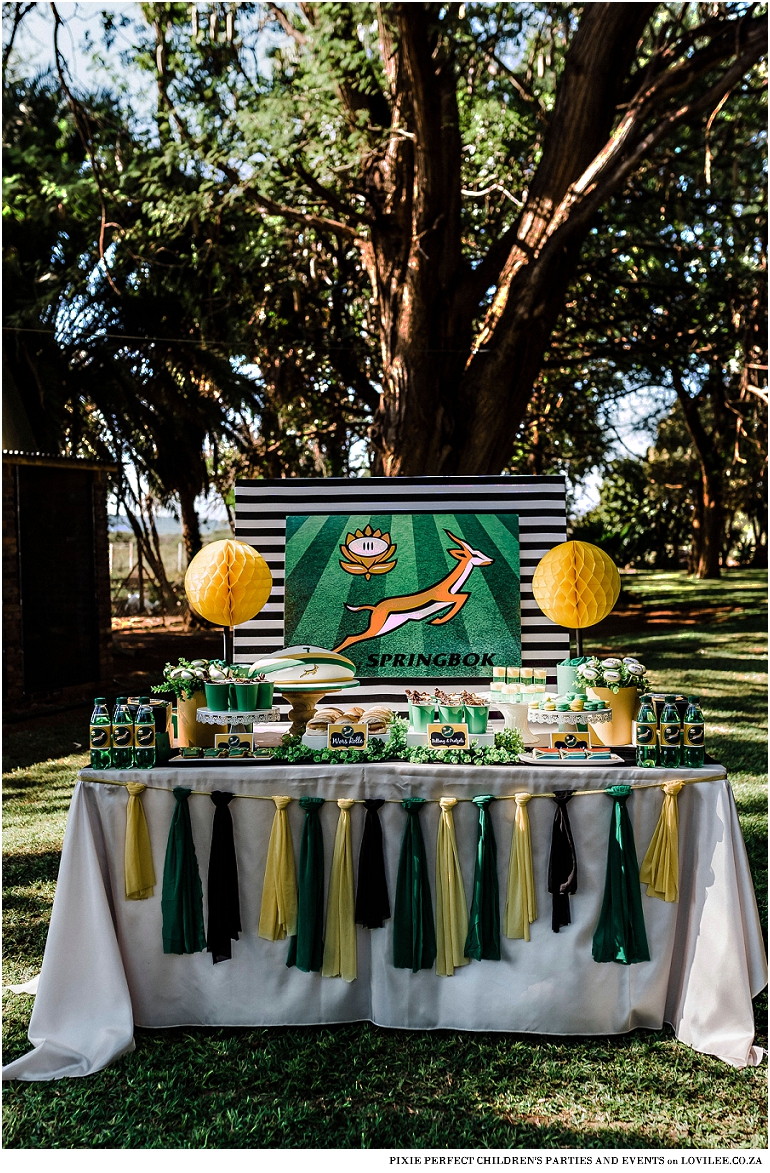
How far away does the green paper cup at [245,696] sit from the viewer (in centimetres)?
300

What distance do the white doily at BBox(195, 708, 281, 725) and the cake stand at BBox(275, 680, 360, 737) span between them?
146 mm

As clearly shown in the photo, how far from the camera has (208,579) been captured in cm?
338

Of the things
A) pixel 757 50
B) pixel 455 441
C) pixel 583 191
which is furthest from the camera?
pixel 455 441

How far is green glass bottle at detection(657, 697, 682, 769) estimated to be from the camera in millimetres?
2787

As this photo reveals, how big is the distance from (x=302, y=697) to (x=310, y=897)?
732 millimetres

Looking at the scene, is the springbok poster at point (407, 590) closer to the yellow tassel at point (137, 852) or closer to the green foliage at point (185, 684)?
the green foliage at point (185, 684)

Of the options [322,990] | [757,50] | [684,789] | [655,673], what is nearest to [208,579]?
[322,990]

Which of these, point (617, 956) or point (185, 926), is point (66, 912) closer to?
point (185, 926)

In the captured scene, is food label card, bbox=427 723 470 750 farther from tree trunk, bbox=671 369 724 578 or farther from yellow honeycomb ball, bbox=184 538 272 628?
tree trunk, bbox=671 369 724 578

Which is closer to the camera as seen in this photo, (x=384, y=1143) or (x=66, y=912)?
(x=384, y=1143)

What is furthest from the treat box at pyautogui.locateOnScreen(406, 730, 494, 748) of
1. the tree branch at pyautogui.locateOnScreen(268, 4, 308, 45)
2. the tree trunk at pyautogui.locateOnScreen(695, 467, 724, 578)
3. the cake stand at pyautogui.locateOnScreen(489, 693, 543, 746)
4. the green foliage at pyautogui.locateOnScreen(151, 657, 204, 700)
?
the tree trunk at pyautogui.locateOnScreen(695, 467, 724, 578)

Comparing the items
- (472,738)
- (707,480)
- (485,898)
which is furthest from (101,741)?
(707,480)

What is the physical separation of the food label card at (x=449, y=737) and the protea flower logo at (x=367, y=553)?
1.47m

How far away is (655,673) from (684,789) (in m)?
8.09
